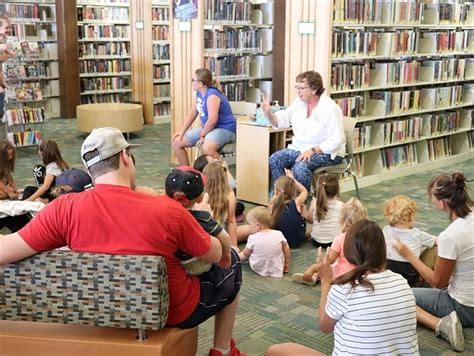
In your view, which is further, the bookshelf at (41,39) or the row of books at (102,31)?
the row of books at (102,31)

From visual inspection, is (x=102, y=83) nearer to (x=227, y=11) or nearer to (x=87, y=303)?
(x=227, y=11)

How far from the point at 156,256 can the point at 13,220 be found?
158cm

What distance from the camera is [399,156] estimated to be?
7.26 meters

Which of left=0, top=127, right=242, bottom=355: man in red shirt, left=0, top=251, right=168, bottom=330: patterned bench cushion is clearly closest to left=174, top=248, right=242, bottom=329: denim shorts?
left=0, top=127, right=242, bottom=355: man in red shirt

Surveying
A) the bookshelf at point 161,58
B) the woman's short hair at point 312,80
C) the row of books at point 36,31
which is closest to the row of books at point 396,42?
the woman's short hair at point 312,80

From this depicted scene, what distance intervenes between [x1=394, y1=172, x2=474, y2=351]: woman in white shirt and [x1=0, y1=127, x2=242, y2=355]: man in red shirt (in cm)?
141

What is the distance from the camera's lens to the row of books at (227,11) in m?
7.25

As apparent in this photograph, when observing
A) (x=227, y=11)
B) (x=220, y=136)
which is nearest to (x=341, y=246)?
(x=220, y=136)

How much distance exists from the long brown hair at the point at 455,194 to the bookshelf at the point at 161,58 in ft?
28.1

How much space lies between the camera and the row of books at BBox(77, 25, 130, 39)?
37.5 feet

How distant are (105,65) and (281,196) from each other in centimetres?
801

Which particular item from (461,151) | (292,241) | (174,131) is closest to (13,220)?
(292,241)

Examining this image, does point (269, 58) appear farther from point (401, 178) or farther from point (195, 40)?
point (401, 178)

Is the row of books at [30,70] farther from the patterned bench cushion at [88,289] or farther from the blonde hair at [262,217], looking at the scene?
the patterned bench cushion at [88,289]
